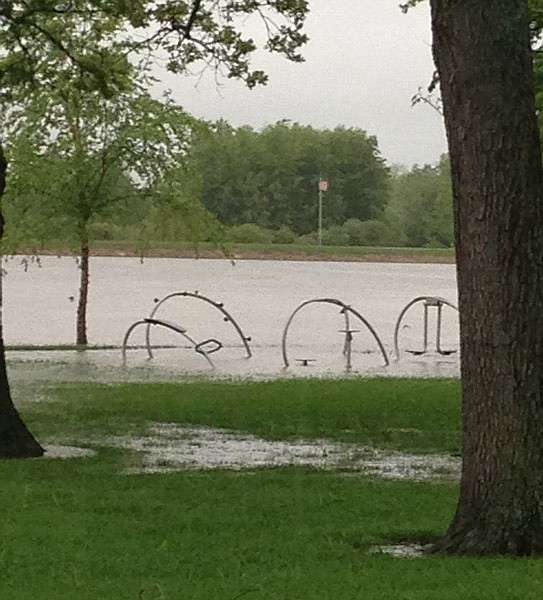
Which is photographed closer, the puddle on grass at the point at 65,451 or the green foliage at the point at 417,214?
the puddle on grass at the point at 65,451

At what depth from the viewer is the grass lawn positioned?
7.12 metres

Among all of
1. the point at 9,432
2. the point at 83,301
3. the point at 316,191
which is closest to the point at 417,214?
the point at 316,191

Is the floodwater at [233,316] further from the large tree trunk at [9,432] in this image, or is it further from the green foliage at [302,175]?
the large tree trunk at [9,432]

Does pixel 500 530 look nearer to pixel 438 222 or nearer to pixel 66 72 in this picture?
pixel 66 72

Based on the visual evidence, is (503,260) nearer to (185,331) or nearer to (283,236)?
(185,331)

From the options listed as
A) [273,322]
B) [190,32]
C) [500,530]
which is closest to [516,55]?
[500,530]

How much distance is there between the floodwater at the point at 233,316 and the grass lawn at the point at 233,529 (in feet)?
37.2

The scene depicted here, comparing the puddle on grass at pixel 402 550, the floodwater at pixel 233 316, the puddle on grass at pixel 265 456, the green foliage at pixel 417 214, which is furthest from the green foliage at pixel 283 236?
the puddle on grass at pixel 402 550

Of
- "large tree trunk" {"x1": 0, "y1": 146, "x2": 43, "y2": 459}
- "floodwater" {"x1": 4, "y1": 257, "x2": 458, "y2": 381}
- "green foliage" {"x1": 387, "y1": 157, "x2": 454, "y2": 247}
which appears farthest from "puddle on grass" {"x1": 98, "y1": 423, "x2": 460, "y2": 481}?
"green foliage" {"x1": 387, "y1": 157, "x2": 454, "y2": 247}

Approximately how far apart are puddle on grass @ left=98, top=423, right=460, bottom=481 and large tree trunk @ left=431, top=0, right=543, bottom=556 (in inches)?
152

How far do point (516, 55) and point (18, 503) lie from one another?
4.32 meters

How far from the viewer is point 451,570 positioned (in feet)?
24.8

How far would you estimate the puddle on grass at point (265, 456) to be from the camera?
1255cm

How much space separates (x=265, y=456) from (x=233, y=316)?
112 ft
